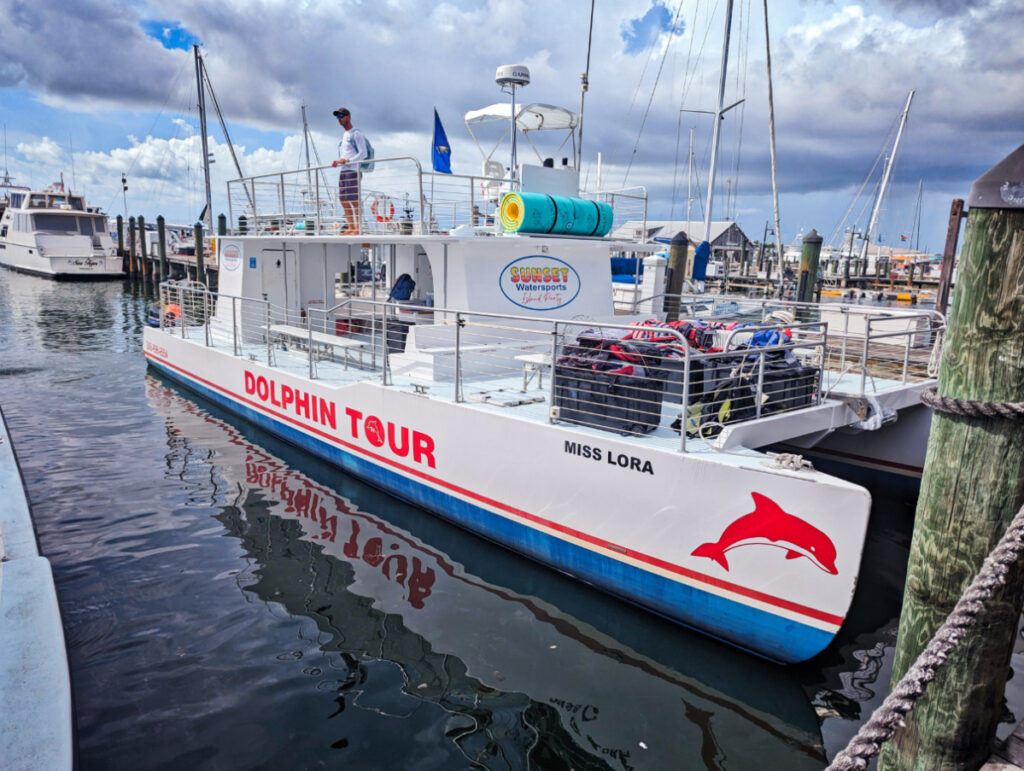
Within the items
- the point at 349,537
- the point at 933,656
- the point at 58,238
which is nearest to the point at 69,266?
the point at 58,238

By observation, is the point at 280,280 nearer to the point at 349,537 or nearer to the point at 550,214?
the point at 550,214

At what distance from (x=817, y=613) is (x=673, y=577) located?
1.05 metres

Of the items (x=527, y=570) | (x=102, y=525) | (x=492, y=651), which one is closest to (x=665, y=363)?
(x=527, y=570)

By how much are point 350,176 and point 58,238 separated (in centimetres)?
4137

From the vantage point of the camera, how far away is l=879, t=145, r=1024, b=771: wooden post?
8.11ft

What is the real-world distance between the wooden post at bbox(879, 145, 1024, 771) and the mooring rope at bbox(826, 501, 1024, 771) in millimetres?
188

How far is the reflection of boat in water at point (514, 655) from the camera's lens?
426cm

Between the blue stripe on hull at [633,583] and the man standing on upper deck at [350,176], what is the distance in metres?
3.44

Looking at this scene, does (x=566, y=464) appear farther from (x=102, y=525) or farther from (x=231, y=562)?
(x=102, y=525)

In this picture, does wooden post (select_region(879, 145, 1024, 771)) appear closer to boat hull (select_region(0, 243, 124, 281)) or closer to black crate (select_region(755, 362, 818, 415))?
black crate (select_region(755, 362, 818, 415))

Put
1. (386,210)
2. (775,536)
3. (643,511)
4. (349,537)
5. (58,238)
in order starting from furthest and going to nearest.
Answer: (58,238) < (386,210) < (349,537) < (643,511) < (775,536)

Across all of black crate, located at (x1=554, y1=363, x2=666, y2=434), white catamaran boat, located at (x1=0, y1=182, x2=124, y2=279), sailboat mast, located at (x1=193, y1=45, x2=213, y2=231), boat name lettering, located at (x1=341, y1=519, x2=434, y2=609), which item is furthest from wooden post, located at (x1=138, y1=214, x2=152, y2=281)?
black crate, located at (x1=554, y1=363, x2=666, y2=434)

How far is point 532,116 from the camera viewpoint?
1098 centimetres

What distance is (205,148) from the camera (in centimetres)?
2752
